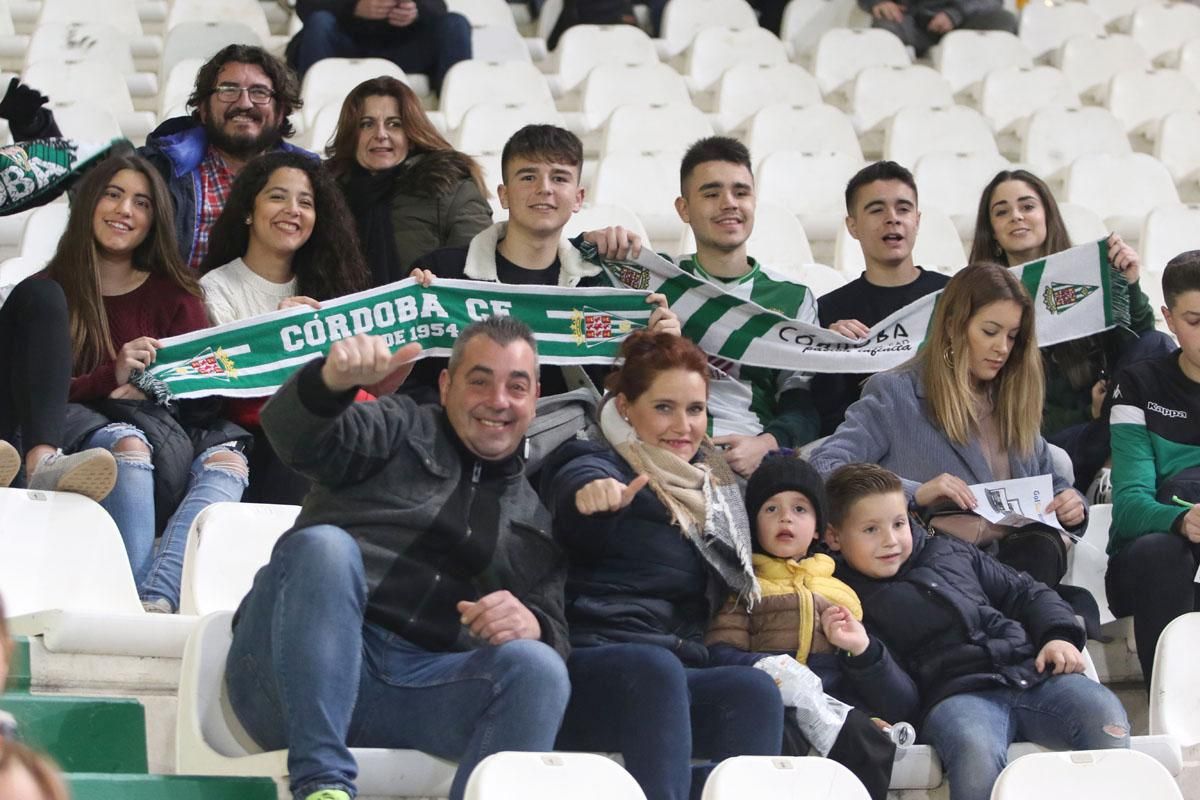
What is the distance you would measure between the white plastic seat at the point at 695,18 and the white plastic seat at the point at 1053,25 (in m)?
1.26

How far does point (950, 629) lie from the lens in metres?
3.48

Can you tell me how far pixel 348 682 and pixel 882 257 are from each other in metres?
2.32

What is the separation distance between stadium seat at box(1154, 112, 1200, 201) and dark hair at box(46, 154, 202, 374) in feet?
13.8

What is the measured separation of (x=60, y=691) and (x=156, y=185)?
134cm

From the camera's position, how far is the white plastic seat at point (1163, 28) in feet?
27.8

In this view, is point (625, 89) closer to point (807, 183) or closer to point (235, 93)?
point (807, 183)

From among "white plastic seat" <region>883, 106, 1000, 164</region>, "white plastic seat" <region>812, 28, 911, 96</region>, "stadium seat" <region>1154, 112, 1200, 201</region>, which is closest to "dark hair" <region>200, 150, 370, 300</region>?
"white plastic seat" <region>883, 106, 1000, 164</region>

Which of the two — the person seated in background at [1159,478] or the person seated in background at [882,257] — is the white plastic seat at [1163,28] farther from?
the person seated in background at [1159,478]

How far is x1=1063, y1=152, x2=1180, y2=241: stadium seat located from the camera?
6.51m

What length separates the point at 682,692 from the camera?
2955 mm

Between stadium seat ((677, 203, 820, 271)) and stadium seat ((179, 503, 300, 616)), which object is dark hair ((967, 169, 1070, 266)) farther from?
stadium seat ((179, 503, 300, 616))

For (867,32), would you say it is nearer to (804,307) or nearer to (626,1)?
(626,1)

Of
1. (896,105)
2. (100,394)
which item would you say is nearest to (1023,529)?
(100,394)

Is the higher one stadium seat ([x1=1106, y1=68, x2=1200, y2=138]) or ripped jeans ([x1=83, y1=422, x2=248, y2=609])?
stadium seat ([x1=1106, y1=68, x2=1200, y2=138])
